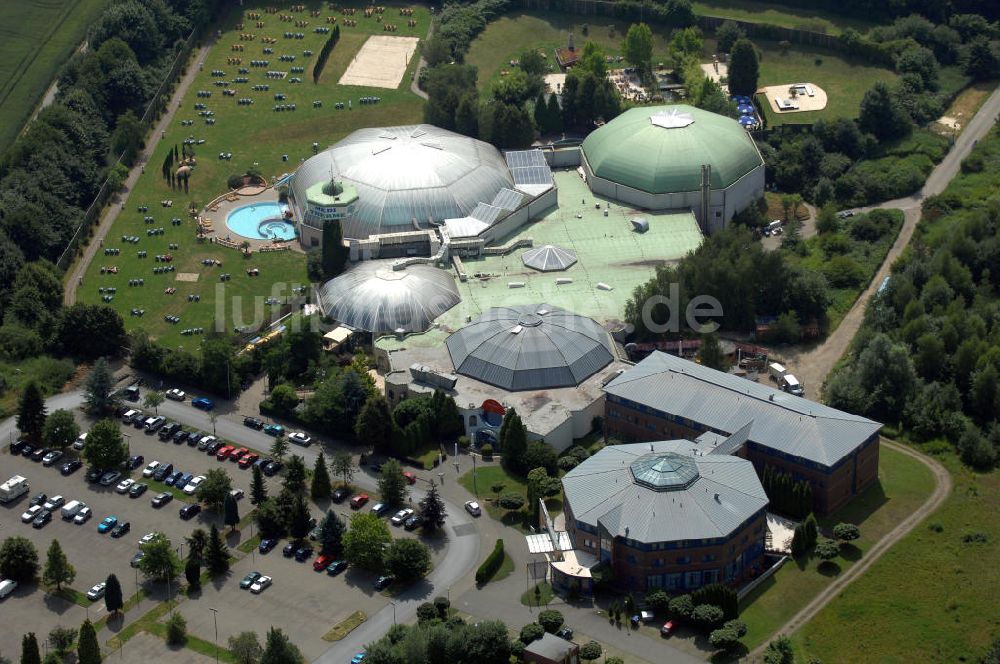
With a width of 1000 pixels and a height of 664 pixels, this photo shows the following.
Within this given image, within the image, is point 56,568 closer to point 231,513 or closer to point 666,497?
point 231,513

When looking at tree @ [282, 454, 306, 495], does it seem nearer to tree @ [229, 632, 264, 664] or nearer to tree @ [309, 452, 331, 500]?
tree @ [309, 452, 331, 500]

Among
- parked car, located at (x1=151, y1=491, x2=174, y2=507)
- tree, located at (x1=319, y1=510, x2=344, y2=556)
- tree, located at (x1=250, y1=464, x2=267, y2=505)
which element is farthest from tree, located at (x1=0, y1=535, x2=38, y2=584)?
tree, located at (x1=319, y1=510, x2=344, y2=556)

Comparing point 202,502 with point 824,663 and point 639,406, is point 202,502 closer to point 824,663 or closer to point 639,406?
point 639,406

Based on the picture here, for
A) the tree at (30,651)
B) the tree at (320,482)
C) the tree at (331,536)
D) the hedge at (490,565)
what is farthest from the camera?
the tree at (320,482)

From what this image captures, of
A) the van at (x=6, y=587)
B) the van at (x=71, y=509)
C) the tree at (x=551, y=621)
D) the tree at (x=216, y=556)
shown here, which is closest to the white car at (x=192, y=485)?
the van at (x=71, y=509)

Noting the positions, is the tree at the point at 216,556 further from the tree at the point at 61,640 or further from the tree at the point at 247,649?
the tree at the point at 61,640

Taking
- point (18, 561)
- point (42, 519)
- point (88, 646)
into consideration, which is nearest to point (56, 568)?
point (18, 561)
